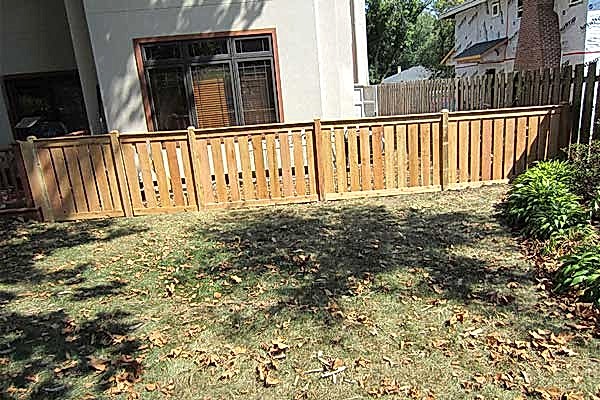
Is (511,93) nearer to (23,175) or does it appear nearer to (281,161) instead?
(281,161)

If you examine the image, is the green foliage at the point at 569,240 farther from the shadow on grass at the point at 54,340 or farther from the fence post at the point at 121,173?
the fence post at the point at 121,173

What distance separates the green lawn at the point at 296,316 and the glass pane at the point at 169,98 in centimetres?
292

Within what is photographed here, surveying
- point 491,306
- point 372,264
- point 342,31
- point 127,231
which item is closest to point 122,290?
point 127,231

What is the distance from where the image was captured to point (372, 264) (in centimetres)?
439

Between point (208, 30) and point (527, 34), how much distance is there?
528 inches

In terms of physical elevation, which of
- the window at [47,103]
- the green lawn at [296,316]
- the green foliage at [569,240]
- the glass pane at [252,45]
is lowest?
the green lawn at [296,316]

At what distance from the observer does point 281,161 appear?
6.43 meters

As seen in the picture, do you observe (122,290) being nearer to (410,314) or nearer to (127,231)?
(127,231)

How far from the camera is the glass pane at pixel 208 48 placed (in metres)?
7.68

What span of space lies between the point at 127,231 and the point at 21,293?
5.79ft

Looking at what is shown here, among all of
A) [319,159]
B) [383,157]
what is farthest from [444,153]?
[319,159]

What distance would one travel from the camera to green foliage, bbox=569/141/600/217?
5.11m

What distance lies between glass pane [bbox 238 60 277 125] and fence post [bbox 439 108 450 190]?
298 centimetres

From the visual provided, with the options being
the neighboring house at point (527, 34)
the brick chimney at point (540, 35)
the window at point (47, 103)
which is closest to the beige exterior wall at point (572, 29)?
the neighboring house at point (527, 34)
